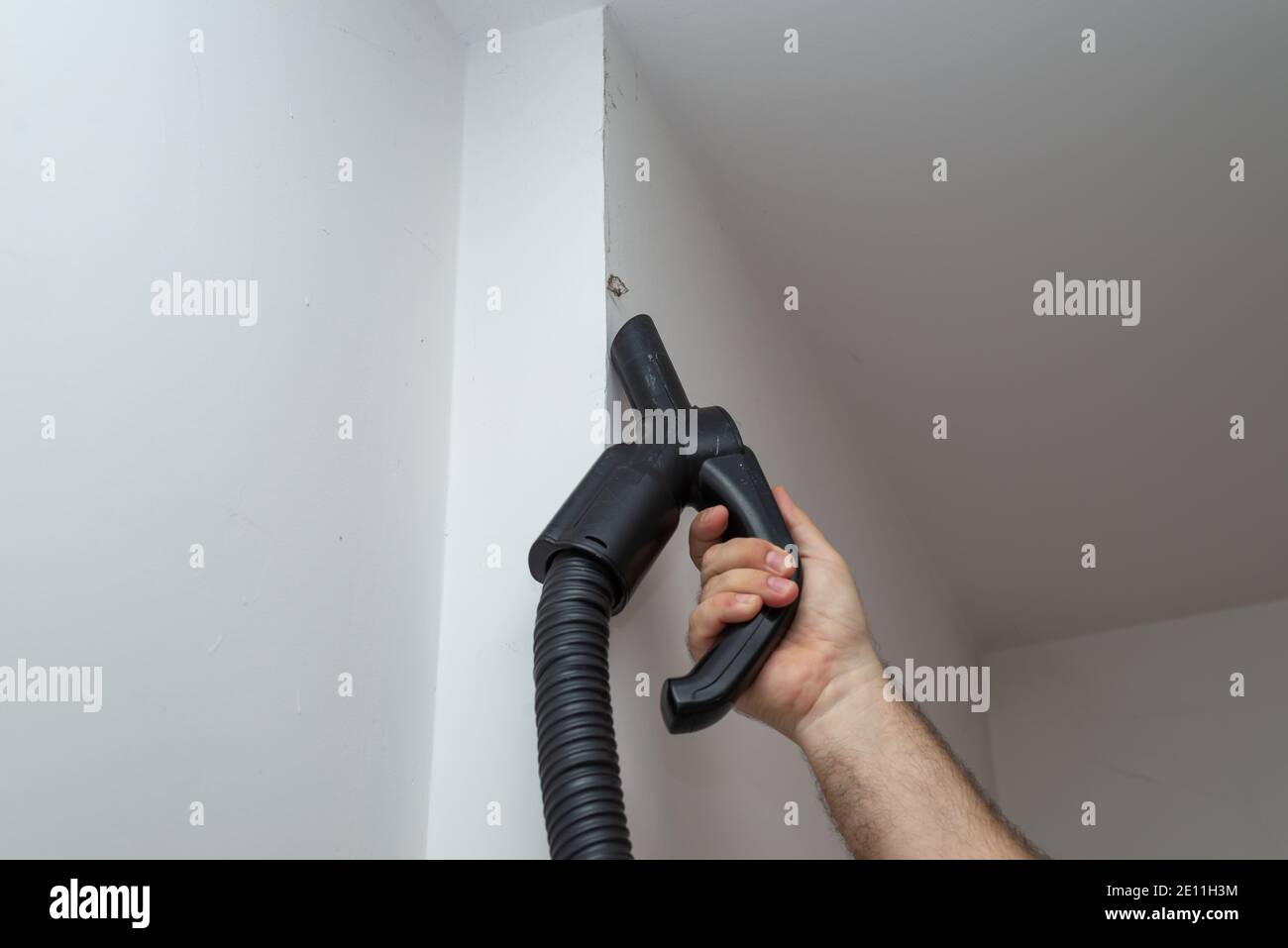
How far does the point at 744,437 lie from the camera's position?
4.39 feet

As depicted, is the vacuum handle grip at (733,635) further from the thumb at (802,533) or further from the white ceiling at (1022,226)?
the white ceiling at (1022,226)

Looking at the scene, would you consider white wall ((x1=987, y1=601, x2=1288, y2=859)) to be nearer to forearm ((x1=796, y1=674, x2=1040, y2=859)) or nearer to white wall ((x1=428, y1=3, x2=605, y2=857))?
forearm ((x1=796, y1=674, x2=1040, y2=859))

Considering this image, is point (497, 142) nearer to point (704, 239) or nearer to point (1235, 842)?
point (704, 239)

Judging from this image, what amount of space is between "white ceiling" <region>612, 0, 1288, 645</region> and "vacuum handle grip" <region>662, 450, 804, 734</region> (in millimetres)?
596

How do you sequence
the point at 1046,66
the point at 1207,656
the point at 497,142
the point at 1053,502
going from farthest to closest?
the point at 1207,656
the point at 1053,502
the point at 1046,66
the point at 497,142

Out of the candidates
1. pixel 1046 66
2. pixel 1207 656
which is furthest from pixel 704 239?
pixel 1207 656

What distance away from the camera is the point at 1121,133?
1389 millimetres

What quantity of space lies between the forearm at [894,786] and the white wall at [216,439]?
34 centimetres

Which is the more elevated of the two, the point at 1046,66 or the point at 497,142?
the point at 1046,66

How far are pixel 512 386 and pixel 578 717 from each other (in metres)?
0.38

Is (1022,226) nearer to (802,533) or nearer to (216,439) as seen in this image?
(802,533)

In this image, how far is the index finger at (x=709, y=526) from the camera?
881 millimetres

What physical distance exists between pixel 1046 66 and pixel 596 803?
1.06 metres
